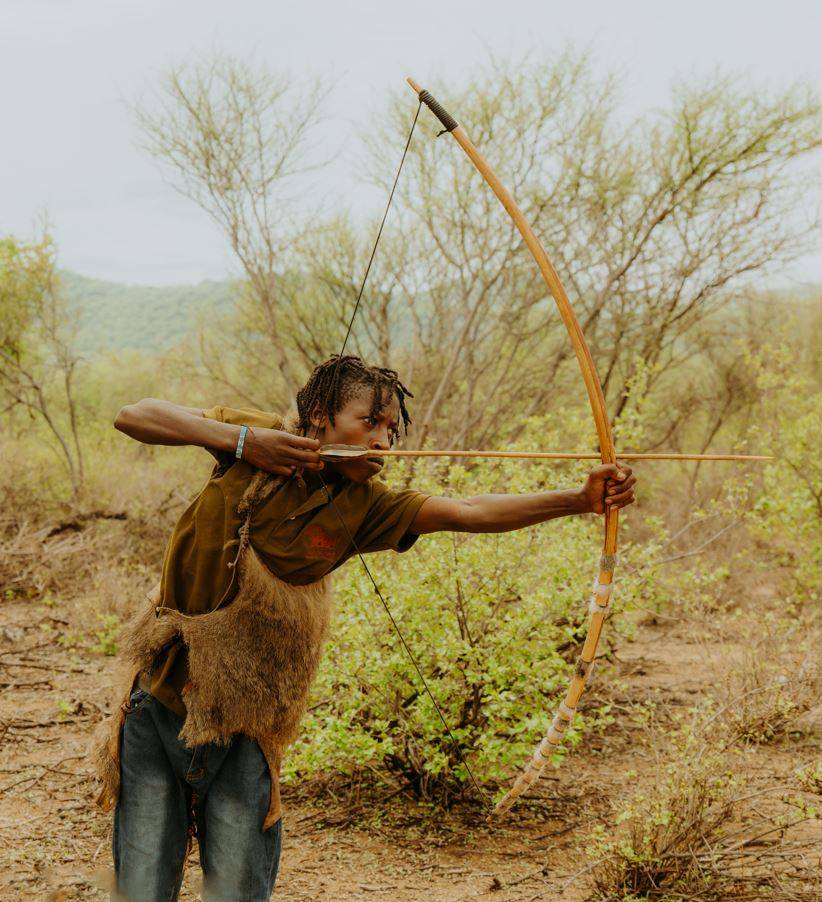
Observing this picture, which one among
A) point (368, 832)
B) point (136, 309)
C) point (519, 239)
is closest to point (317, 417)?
point (368, 832)

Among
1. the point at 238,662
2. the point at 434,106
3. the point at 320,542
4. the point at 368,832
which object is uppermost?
the point at 434,106

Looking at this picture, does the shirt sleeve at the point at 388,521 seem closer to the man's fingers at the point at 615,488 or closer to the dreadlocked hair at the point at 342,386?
the dreadlocked hair at the point at 342,386

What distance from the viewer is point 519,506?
Answer: 86.7 inches

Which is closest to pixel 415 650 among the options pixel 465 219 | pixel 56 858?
pixel 56 858

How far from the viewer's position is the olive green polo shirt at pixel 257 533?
203 centimetres

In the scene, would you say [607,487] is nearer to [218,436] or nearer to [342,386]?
[342,386]

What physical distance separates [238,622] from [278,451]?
→ 400 mm

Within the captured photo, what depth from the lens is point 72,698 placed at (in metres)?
6.16

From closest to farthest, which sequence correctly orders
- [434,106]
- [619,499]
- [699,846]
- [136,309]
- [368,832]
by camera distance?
[619,499] < [434,106] < [699,846] < [368,832] < [136,309]

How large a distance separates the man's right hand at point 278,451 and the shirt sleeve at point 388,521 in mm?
229

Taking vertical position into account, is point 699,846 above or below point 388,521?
below

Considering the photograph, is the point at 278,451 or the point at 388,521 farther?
the point at 388,521

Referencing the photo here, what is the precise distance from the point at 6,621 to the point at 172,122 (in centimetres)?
733

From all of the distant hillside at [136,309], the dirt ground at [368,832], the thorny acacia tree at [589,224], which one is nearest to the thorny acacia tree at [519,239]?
the thorny acacia tree at [589,224]
